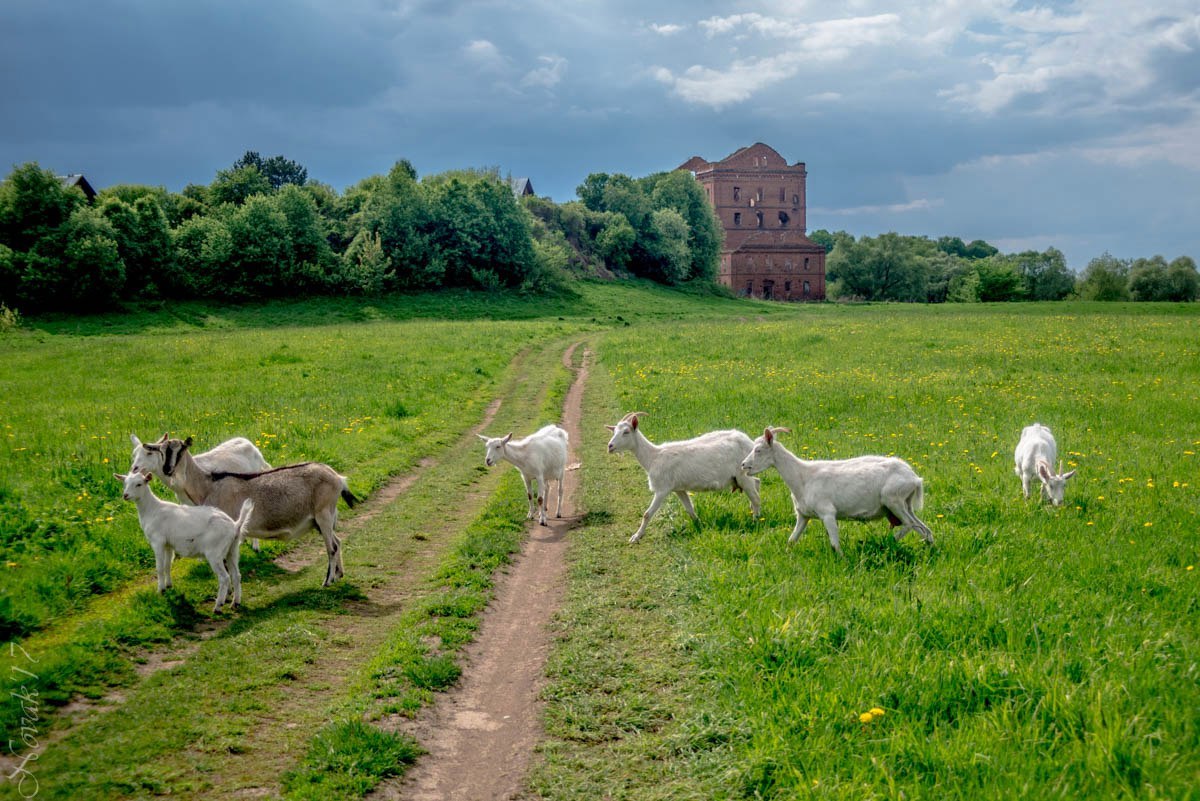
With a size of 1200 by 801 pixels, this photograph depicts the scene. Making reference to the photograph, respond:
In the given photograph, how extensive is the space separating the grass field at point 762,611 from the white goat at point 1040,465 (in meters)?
0.36

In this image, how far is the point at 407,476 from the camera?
633 inches

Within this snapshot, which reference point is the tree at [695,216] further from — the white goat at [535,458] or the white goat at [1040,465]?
the white goat at [535,458]

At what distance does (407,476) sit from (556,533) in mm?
4862

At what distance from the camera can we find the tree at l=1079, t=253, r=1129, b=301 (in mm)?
102725

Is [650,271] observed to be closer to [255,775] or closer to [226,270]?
[226,270]

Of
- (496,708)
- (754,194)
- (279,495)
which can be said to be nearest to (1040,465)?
(496,708)

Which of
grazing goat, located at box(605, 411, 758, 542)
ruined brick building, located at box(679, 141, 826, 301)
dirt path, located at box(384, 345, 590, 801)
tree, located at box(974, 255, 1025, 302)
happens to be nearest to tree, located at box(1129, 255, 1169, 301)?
tree, located at box(974, 255, 1025, 302)

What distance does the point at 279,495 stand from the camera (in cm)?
1027

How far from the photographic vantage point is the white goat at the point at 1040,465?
11.5 meters

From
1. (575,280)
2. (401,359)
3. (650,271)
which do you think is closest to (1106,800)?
(401,359)

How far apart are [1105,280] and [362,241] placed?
9612cm

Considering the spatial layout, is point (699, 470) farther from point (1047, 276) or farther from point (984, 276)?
point (1047, 276)

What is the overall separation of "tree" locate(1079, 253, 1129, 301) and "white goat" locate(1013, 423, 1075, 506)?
108 m

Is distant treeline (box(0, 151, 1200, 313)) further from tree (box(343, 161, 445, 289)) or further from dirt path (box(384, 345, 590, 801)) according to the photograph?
dirt path (box(384, 345, 590, 801))
